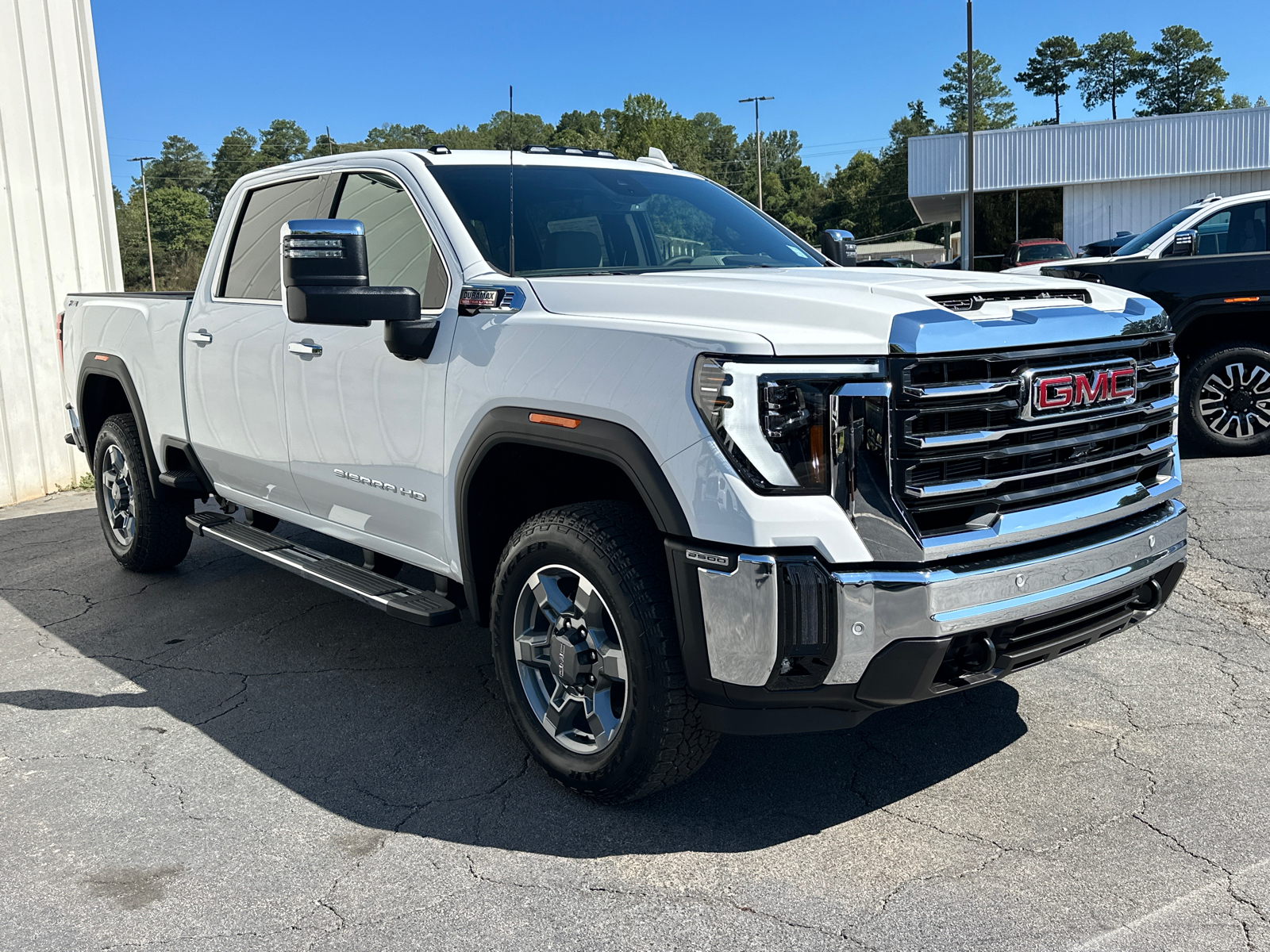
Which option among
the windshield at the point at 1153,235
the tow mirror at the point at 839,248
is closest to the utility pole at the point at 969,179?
the windshield at the point at 1153,235

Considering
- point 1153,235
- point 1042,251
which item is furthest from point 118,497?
point 1042,251

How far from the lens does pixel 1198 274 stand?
8.34 metres

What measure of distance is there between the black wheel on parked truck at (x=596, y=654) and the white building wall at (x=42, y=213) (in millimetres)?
7223

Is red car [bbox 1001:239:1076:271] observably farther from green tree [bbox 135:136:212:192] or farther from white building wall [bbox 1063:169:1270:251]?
green tree [bbox 135:136:212:192]

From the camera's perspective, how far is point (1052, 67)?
364ft

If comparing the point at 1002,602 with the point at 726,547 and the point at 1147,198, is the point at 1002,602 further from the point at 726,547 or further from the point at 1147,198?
the point at 1147,198

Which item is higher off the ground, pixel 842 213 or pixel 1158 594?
pixel 842 213

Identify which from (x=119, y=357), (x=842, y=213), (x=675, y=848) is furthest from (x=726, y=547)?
(x=842, y=213)

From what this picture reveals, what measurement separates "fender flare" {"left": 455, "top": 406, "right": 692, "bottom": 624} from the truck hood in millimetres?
356

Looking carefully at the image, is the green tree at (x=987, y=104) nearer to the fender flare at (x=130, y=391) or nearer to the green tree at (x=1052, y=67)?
the green tree at (x=1052, y=67)

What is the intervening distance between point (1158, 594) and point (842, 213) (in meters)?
129

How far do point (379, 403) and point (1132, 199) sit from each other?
34.5m

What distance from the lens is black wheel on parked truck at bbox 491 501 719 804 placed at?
122 inches

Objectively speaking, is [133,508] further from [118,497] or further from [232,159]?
[232,159]
